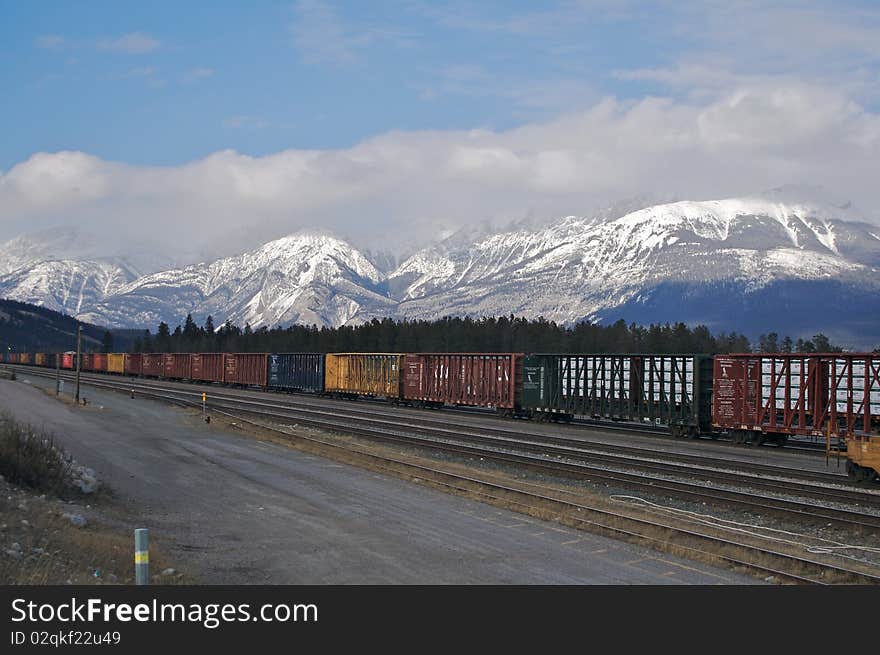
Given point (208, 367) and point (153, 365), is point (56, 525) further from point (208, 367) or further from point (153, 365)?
point (153, 365)

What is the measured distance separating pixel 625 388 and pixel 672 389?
299 cm

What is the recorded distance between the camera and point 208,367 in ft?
313

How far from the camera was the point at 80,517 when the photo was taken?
16359mm

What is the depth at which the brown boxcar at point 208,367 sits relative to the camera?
92812 millimetres

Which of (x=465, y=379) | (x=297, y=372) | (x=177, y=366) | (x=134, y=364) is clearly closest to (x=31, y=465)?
(x=465, y=379)

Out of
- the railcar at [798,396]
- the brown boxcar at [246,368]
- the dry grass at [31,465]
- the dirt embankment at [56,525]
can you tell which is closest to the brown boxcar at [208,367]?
the brown boxcar at [246,368]

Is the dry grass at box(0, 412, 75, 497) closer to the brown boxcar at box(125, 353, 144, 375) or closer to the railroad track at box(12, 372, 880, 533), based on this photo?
the railroad track at box(12, 372, 880, 533)

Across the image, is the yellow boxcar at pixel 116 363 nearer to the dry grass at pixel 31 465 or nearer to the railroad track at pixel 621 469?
the railroad track at pixel 621 469

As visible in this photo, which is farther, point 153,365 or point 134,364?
point 134,364

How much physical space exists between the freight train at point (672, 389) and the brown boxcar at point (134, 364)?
56128 millimetres

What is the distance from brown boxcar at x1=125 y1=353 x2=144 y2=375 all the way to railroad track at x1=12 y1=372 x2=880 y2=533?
243ft

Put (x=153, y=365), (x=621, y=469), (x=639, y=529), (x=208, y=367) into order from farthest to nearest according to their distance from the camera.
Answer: (x=153, y=365) < (x=208, y=367) < (x=621, y=469) < (x=639, y=529)
